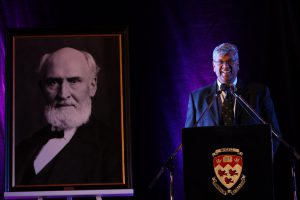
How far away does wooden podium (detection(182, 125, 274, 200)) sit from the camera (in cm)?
388

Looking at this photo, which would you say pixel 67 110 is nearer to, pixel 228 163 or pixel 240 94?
pixel 240 94

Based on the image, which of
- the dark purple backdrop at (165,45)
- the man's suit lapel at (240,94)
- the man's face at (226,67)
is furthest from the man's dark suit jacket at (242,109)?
the dark purple backdrop at (165,45)

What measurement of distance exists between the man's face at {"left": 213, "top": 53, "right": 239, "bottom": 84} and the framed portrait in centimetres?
79

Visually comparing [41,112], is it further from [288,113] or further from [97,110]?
[288,113]

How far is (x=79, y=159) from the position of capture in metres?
5.02

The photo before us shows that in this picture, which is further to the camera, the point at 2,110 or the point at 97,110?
the point at 2,110

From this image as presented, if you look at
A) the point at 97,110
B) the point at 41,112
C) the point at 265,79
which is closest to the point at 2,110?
the point at 41,112

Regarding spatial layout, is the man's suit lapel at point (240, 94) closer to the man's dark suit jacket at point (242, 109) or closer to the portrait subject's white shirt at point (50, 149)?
the man's dark suit jacket at point (242, 109)

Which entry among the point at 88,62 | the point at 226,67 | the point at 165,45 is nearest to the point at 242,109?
the point at 226,67

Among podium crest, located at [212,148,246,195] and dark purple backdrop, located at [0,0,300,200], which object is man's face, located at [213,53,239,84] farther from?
podium crest, located at [212,148,246,195]

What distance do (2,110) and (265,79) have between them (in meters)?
2.54

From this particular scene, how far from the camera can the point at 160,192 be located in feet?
18.6

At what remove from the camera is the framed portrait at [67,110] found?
498 cm

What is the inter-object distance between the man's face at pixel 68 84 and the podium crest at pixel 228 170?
157 cm
